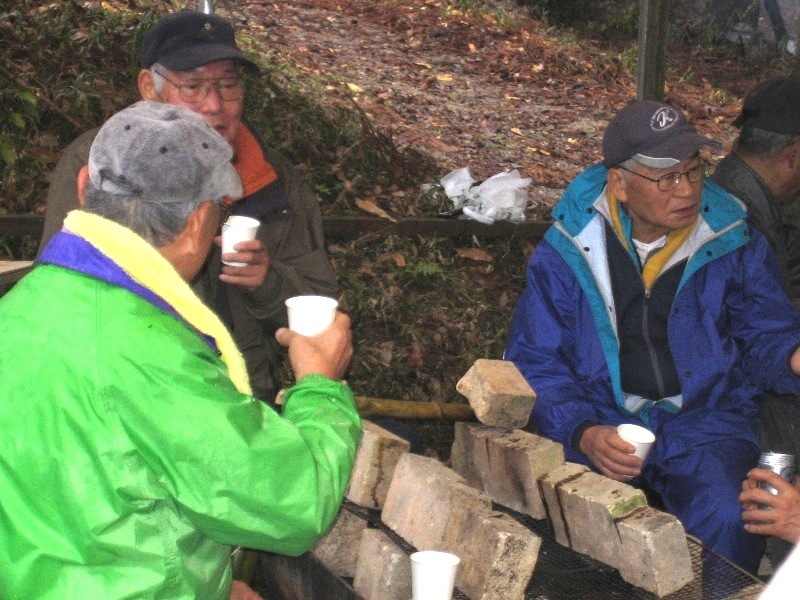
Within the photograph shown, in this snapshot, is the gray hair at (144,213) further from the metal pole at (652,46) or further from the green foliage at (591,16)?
the green foliage at (591,16)

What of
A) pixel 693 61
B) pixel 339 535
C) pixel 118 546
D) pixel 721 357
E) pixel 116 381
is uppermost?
pixel 116 381

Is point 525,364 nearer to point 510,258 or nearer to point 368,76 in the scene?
point 510,258

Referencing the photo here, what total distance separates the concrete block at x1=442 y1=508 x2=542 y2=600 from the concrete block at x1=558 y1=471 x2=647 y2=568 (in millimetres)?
262

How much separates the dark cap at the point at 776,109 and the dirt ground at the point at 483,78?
364 cm

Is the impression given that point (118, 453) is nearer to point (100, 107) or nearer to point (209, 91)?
point (209, 91)

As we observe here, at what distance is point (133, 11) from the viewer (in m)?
9.69

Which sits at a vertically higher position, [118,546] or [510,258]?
[118,546]

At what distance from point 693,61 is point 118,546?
44.5ft

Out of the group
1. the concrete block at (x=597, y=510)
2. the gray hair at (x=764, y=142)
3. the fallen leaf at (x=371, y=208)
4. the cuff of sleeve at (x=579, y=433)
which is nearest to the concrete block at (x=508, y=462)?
the concrete block at (x=597, y=510)

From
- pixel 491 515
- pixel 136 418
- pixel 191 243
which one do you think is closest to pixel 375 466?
pixel 491 515

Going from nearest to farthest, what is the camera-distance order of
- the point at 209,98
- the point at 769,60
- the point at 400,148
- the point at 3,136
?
the point at 209,98 → the point at 3,136 → the point at 400,148 → the point at 769,60

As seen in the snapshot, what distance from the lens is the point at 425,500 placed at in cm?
315

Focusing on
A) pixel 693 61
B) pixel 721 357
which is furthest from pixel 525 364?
pixel 693 61

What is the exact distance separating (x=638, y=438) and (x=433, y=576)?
3.81 feet
